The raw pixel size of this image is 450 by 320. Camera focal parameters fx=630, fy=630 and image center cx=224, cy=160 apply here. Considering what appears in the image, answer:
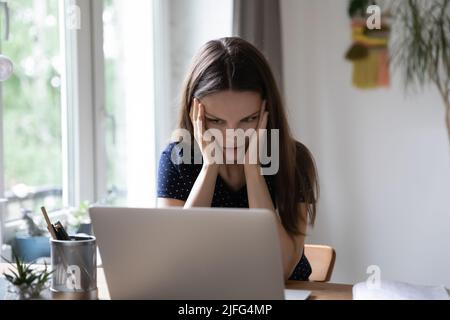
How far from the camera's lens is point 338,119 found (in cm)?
316

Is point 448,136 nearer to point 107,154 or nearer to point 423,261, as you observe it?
point 423,261

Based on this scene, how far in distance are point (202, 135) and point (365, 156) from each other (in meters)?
1.74

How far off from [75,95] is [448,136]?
175 centimetres

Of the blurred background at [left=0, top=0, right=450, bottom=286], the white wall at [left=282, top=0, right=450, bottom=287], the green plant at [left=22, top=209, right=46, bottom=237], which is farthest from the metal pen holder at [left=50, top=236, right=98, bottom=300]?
the white wall at [left=282, top=0, right=450, bottom=287]

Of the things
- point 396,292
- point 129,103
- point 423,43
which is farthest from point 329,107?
point 396,292

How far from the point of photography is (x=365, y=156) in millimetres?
3137

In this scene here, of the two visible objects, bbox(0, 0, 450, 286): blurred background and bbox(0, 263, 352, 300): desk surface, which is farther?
bbox(0, 0, 450, 286): blurred background

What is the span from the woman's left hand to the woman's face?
0.04ft

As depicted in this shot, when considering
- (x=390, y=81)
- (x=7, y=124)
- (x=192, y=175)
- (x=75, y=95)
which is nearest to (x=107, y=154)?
(x=75, y=95)

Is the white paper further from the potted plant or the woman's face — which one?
the potted plant

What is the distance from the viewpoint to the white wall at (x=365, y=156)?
10.0ft

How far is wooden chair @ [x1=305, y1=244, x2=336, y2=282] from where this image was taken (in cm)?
178
